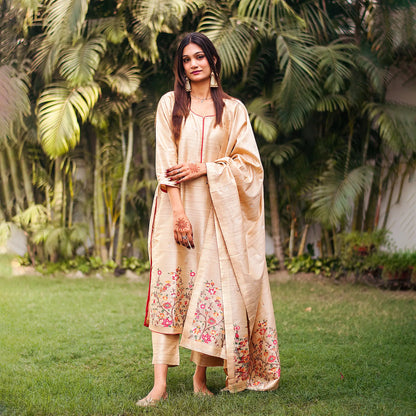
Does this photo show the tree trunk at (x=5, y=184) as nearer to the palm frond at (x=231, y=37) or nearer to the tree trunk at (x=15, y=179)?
the tree trunk at (x=15, y=179)

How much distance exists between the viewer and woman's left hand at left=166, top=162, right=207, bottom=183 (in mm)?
2457

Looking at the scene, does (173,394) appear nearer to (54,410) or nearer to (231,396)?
(231,396)

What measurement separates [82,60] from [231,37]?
61.4 inches

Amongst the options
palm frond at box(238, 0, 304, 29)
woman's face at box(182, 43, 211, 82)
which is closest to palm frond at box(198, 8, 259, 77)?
palm frond at box(238, 0, 304, 29)

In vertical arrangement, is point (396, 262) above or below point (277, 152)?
below

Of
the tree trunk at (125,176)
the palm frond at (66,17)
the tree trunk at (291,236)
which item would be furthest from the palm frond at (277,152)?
the palm frond at (66,17)

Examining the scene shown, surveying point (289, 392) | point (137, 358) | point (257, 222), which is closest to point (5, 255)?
point (257, 222)

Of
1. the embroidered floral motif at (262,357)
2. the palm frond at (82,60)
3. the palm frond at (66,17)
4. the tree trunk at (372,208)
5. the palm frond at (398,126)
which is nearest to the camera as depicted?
the embroidered floral motif at (262,357)

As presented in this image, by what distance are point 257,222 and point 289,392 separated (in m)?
0.81

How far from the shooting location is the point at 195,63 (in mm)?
2537

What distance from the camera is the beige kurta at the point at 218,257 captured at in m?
2.48

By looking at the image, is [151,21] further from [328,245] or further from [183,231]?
[183,231]

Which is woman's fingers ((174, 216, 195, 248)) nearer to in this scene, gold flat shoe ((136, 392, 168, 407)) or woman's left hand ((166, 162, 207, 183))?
woman's left hand ((166, 162, 207, 183))

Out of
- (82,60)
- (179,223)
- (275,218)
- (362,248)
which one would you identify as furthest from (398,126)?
(179,223)
